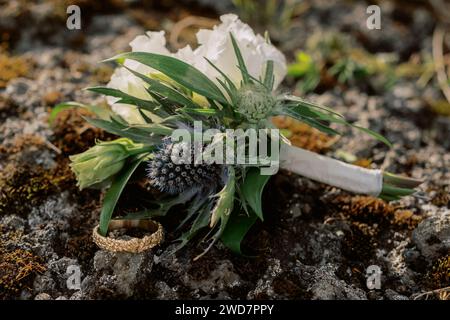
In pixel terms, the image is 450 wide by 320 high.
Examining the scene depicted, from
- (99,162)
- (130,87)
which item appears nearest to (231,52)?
(130,87)

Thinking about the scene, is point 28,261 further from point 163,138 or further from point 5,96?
point 5,96

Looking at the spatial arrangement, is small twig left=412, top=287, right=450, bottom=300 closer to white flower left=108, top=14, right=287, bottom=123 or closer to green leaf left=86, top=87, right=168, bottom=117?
white flower left=108, top=14, right=287, bottom=123

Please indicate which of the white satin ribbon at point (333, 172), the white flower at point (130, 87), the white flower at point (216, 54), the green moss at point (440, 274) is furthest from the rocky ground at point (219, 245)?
the white flower at point (216, 54)

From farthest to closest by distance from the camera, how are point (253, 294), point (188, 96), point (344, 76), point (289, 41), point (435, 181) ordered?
point (289, 41), point (344, 76), point (435, 181), point (188, 96), point (253, 294)

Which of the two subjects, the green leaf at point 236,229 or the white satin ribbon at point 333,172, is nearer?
the green leaf at point 236,229

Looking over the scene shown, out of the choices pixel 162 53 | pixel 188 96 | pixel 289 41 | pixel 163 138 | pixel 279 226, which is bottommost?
pixel 279 226

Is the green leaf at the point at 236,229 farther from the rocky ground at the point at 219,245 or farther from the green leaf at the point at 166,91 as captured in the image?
the green leaf at the point at 166,91

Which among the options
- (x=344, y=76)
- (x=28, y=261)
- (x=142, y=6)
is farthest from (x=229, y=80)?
(x=142, y=6)
